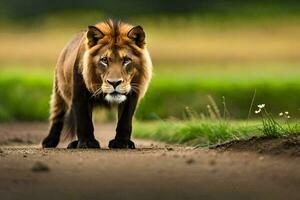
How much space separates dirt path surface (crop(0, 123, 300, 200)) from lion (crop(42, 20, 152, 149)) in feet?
4.18

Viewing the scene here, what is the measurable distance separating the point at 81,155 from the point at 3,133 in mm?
6894

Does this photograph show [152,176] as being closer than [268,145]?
Yes

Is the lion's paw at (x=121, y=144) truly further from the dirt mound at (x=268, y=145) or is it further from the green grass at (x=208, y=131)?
the dirt mound at (x=268, y=145)

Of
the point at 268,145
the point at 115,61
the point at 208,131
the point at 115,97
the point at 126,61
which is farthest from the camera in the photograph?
the point at 208,131

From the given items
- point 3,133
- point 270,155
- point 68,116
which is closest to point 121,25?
point 68,116

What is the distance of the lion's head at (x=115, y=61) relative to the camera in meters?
9.42

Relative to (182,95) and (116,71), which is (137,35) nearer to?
(116,71)

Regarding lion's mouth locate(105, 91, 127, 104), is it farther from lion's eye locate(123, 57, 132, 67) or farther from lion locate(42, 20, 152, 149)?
lion's eye locate(123, 57, 132, 67)

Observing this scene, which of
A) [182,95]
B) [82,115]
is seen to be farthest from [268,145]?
[182,95]

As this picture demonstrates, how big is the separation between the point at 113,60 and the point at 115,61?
2 centimetres

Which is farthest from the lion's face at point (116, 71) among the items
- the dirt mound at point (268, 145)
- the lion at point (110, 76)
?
the dirt mound at point (268, 145)

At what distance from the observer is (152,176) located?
682 cm

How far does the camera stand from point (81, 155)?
8359mm

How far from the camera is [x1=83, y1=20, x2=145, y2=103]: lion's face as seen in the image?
9414mm
